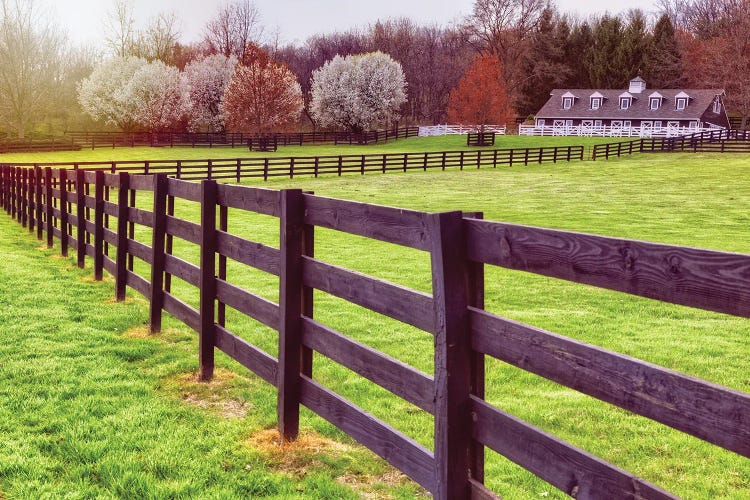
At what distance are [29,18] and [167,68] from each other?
14493mm

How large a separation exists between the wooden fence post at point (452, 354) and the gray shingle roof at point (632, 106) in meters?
81.9

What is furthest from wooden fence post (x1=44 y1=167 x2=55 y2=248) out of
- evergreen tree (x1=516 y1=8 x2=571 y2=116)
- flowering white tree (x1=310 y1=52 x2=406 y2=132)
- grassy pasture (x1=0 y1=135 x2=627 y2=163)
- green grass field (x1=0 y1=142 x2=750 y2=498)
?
evergreen tree (x1=516 y1=8 x2=571 y2=116)

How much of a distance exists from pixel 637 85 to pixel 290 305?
85.5 metres

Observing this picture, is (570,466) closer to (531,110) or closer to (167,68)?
(167,68)

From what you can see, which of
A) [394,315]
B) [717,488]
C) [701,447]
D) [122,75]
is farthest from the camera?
[122,75]

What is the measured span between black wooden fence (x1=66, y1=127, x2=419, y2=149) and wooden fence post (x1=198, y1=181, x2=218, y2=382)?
6127 centimetres

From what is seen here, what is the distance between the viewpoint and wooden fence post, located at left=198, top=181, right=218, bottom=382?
6.32m

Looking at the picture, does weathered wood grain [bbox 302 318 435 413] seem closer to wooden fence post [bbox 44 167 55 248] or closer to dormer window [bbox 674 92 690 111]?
wooden fence post [bbox 44 167 55 248]

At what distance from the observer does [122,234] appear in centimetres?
911

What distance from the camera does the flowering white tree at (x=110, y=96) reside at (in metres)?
75.6

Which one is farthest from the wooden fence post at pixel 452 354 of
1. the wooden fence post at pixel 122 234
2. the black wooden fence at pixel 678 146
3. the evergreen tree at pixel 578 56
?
the evergreen tree at pixel 578 56

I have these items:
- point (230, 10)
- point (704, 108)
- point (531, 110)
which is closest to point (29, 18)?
point (230, 10)

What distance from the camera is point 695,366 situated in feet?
23.3

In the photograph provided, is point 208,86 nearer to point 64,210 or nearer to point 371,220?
point 64,210
